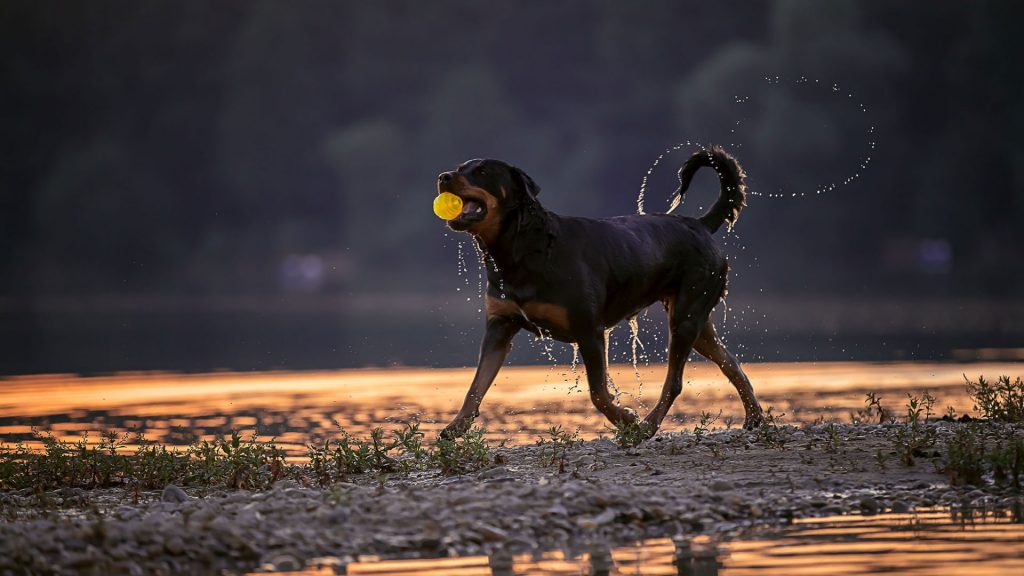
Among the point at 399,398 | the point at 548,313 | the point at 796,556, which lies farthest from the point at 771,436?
the point at 399,398

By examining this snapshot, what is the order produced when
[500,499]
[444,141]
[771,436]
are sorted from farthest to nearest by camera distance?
[444,141], [771,436], [500,499]

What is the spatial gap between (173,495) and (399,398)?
8027 millimetres

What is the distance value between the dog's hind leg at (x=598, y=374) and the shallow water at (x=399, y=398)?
1331mm

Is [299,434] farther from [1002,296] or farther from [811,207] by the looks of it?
[811,207]

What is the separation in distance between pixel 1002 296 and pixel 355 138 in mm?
36963

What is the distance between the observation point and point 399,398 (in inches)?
683

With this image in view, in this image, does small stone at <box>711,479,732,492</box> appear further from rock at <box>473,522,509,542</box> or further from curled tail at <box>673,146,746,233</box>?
curled tail at <box>673,146,746,233</box>

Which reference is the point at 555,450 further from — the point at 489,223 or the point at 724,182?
the point at 724,182

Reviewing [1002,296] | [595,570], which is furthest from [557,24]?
[595,570]

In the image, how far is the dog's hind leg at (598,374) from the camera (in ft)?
36.2

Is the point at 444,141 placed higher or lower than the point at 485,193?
higher

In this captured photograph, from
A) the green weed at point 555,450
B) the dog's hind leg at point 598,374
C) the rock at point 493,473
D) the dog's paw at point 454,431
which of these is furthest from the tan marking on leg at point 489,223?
the rock at point 493,473

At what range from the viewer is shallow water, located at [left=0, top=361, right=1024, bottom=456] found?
1448 centimetres

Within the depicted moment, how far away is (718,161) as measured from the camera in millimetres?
13273
